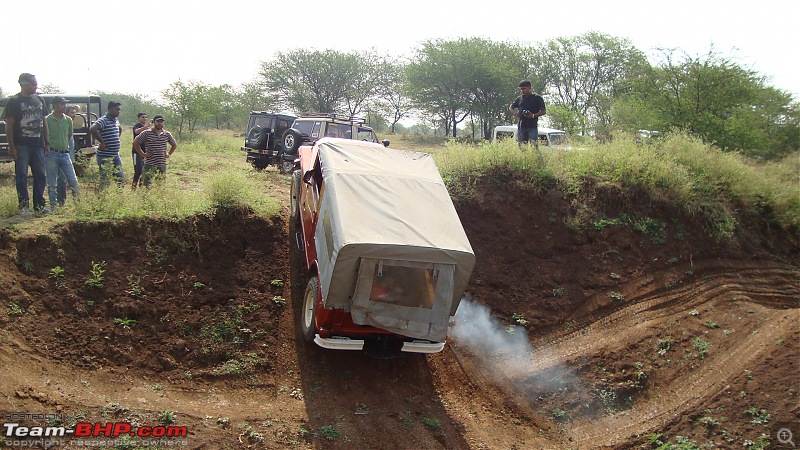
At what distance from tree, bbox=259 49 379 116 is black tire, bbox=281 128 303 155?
77.1ft

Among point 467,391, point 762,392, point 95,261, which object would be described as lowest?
point 467,391

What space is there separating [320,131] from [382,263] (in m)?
7.94

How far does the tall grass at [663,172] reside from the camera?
33.0 feet

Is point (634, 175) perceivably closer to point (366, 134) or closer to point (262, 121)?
point (366, 134)

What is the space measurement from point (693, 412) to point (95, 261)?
7.21 meters

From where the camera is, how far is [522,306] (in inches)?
316

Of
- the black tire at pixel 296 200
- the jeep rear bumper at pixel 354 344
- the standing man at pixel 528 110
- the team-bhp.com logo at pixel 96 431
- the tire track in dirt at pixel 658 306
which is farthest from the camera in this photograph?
the standing man at pixel 528 110

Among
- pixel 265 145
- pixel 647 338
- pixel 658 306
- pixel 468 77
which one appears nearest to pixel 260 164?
pixel 265 145

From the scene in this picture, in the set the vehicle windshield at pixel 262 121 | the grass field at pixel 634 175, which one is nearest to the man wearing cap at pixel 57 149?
the grass field at pixel 634 175

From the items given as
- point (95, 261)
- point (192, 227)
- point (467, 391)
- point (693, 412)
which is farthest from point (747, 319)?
point (95, 261)

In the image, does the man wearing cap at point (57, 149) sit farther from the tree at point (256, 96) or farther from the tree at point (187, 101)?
the tree at point (256, 96)

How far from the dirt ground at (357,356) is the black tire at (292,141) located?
14.9 feet

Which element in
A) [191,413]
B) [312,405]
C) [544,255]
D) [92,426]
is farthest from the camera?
[544,255]

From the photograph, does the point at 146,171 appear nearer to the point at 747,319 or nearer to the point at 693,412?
the point at 693,412
